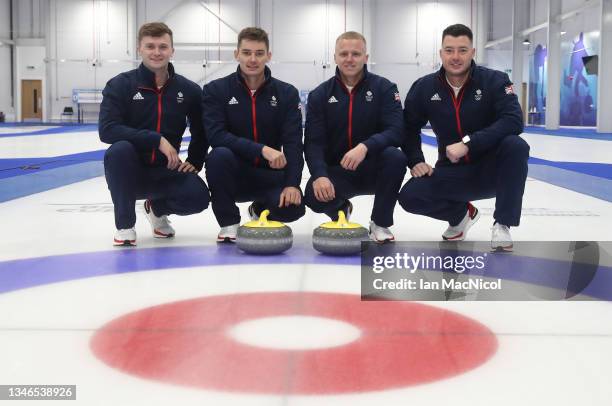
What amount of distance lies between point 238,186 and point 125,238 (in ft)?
2.29

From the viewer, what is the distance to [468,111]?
3900mm

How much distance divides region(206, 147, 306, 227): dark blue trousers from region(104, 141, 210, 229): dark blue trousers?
0.50 ft

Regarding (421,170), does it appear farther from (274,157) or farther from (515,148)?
(274,157)

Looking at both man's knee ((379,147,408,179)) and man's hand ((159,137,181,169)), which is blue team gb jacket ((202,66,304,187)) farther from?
Answer: man's knee ((379,147,408,179))

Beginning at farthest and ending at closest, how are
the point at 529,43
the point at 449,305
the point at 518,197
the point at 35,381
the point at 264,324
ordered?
the point at 529,43, the point at 518,197, the point at 449,305, the point at 264,324, the point at 35,381

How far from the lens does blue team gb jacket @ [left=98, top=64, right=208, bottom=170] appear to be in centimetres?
387

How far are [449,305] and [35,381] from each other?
147 centimetres

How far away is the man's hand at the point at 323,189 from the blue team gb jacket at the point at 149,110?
2.66 feet

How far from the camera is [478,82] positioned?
390 centimetres

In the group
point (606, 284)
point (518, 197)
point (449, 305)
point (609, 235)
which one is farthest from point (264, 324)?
point (609, 235)

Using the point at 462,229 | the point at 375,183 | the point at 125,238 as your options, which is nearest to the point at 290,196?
the point at 375,183

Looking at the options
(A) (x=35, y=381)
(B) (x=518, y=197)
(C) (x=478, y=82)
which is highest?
(C) (x=478, y=82)

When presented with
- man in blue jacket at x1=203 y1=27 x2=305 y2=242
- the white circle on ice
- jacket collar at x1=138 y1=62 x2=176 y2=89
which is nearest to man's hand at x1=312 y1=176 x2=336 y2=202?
man in blue jacket at x1=203 y1=27 x2=305 y2=242

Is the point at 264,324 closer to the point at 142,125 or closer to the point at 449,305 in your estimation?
the point at 449,305
